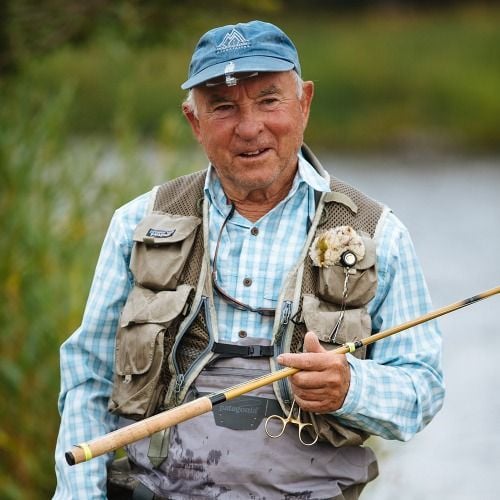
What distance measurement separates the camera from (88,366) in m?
2.86

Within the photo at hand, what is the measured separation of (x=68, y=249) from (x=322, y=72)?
50.1 ft

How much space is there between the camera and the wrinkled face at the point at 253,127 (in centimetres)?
265

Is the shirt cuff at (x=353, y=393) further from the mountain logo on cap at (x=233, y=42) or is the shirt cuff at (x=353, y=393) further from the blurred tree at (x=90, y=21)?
the blurred tree at (x=90, y=21)

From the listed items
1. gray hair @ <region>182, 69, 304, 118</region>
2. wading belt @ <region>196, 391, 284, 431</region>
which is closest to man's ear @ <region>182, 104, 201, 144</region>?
gray hair @ <region>182, 69, 304, 118</region>

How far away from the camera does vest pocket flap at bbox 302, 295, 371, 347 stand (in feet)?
8.55

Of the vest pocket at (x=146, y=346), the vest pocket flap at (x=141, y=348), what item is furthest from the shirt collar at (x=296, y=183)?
the vest pocket flap at (x=141, y=348)

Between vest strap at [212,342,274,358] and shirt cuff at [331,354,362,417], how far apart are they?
19cm

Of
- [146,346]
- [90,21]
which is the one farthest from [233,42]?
[90,21]

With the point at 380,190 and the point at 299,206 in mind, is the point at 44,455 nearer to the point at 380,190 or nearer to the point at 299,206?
the point at 299,206

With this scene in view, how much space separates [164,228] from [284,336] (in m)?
0.40

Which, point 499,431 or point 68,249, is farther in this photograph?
point 499,431

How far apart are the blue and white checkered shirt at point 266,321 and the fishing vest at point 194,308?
4 centimetres

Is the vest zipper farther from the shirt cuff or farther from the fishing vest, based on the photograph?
the shirt cuff

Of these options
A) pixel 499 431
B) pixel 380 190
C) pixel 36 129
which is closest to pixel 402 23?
pixel 380 190
